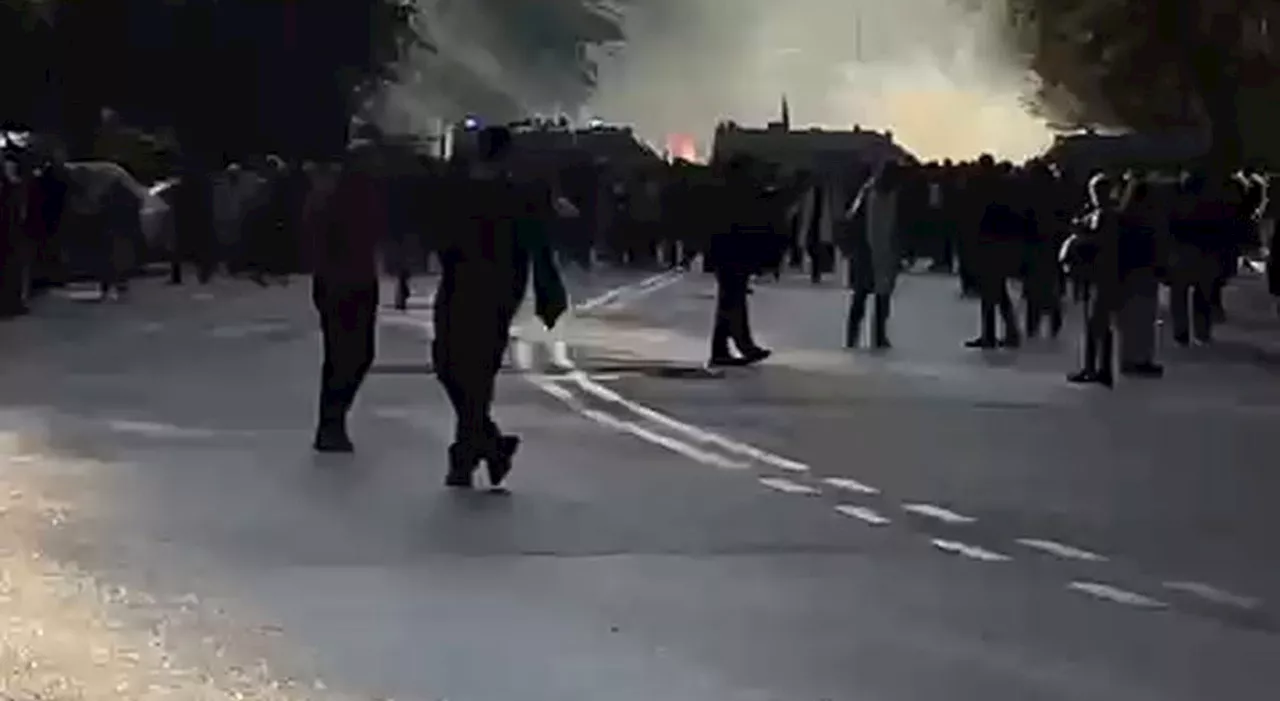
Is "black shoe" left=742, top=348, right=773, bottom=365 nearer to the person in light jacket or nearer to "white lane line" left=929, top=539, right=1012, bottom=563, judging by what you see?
the person in light jacket

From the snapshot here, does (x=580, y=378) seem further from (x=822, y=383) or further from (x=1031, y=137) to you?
(x=1031, y=137)

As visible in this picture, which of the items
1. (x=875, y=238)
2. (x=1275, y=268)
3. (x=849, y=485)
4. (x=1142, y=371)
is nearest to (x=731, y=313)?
(x=875, y=238)

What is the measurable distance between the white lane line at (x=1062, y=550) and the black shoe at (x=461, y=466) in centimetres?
307

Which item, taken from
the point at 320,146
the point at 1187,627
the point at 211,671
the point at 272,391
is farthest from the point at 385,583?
the point at 320,146

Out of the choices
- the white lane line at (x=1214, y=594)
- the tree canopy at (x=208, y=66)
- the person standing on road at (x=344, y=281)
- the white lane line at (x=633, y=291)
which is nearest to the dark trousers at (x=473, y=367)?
the person standing on road at (x=344, y=281)

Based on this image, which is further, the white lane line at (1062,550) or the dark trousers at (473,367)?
the dark trousers at (473,367)

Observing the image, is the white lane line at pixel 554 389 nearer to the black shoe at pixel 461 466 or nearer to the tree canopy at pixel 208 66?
the black shoe at pixel 461 466

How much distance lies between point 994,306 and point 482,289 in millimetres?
13222

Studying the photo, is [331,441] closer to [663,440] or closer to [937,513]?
[663,440]

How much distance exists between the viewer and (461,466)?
14.9 metres

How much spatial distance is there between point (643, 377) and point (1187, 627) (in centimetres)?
1307

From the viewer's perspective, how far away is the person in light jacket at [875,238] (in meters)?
26.3

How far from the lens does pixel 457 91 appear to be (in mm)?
97500

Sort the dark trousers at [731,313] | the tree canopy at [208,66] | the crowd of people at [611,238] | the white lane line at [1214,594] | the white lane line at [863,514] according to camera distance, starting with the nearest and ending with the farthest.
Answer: the white lane line at [1214,594]
the white lane line at [863,514]
the crowd of people at [611,238]
the dark trousers at [731,313]
the tree canopy at [208,66]
